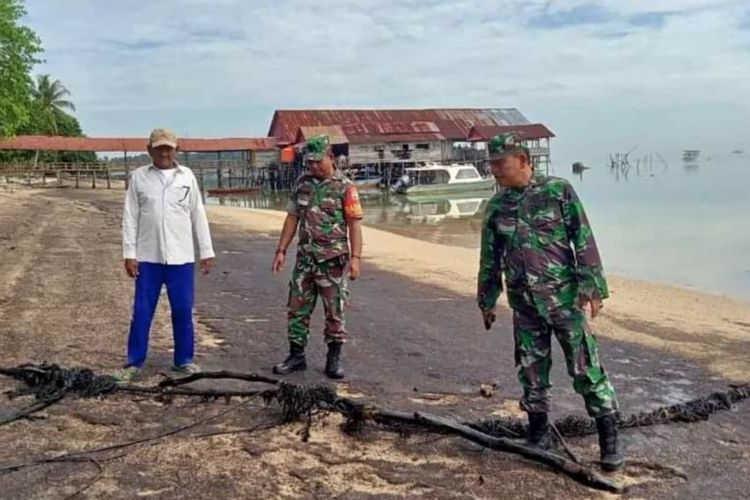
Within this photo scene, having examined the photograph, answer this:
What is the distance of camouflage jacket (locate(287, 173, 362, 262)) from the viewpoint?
17.7ft

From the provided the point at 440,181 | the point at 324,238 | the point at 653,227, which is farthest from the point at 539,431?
the point at 440,181

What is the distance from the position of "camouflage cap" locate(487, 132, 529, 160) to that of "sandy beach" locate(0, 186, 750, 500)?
5.11 ft

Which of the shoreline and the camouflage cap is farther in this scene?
the shoreline

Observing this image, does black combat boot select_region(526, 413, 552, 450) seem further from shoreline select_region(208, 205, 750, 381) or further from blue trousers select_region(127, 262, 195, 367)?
shoreline select_region(208, 205, 750, 381)

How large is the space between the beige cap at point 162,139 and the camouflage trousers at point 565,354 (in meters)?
2.61

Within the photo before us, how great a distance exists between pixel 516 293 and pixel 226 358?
3.03 metres

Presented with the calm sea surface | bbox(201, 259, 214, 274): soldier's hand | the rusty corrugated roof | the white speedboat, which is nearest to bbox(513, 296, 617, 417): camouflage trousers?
bbox(201, 259, 214, 274): soldier's hand

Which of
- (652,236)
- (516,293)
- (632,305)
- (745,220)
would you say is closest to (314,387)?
(516,293)

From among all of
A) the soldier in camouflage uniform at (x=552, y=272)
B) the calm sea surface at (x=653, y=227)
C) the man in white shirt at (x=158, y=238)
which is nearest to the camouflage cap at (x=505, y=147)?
the soldier in camouflage uniform at (x=552, y=272)

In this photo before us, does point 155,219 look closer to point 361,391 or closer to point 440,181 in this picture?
point 361,391

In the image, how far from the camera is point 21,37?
2045cm

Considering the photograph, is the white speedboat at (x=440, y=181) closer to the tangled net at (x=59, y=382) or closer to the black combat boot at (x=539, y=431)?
the tangled net at (x=59, y=382)

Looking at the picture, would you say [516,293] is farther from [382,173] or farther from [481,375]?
[382,173]

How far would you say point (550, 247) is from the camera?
12.6ft
